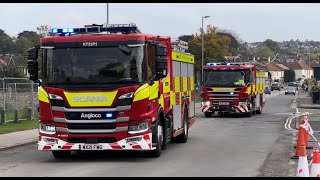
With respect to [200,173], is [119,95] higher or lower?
higher

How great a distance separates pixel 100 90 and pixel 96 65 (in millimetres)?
650

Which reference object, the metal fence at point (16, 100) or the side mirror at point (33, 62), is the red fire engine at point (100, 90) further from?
the metal fence at point (16, 100)

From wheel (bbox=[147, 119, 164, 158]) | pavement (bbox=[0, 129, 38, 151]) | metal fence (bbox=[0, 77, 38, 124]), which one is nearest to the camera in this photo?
wheel (bbox=[147, 119, 164, 158])

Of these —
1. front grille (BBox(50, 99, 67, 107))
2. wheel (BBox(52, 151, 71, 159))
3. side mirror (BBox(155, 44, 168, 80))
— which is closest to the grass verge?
wheel (BBox(52, 151, 71, 159))

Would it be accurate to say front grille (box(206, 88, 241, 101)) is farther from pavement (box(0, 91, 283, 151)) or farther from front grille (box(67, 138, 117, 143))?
front grille (box(67, 138, 117, 143))

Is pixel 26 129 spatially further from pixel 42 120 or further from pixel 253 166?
pixel 253 166

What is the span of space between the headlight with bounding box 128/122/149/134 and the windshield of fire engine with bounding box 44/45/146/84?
96 centimetres

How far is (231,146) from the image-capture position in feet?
54.3

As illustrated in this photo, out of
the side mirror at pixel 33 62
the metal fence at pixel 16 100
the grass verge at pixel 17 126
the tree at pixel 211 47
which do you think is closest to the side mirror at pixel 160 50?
the side mirror at pixel 33 62

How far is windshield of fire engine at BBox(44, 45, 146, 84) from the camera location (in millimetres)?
12859

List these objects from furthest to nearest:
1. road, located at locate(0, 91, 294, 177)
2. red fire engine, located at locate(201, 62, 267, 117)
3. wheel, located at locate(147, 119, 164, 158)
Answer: red fire engine, located at locate(201, 62, 267, 117), wheel, located at locate(147, 119, 164, 158), road, located at locate(0, 91, 294, 177)

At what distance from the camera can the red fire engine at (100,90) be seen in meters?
12.7

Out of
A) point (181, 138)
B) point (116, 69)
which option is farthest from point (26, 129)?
point (116, 69)

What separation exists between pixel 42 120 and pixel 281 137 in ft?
31.2
